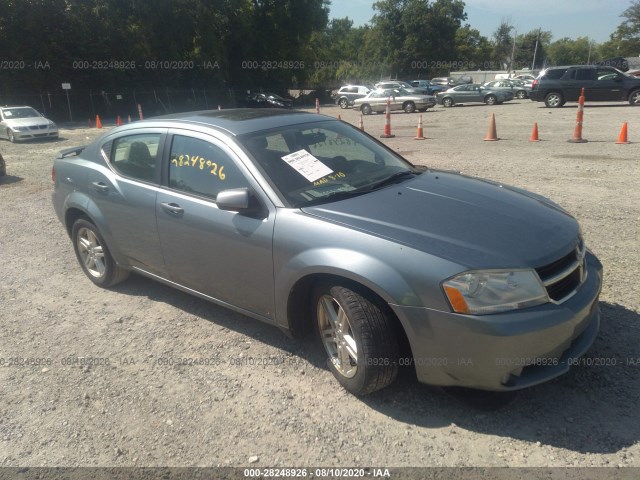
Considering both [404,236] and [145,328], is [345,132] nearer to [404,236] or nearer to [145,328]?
[404,236]

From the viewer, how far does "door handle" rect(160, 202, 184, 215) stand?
3748mm

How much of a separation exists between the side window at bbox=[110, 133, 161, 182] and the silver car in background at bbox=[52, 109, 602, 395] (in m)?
0.02

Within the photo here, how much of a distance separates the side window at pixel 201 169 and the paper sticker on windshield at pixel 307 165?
38cm

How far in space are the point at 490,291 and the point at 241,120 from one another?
7.80 ft

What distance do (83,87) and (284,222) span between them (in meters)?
39.2

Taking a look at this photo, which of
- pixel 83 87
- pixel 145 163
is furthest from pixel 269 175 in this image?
pixel 83 87

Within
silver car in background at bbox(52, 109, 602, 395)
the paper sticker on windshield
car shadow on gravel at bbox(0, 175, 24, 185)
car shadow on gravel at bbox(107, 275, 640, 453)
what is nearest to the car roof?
silver car in background at bbox(52, 109, 602, 395)

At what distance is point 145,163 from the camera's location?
4184mm

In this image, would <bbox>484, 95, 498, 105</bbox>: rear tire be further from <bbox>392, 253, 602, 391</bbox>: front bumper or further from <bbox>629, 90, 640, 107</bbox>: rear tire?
<bbox>392, 253, 602, 391</bbox>: front bumper

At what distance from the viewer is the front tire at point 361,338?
283cm

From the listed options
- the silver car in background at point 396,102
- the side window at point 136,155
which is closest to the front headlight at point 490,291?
the side window at point 136,155

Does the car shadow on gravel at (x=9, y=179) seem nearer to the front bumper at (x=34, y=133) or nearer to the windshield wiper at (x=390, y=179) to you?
the front bumper at (x=34, y=133)

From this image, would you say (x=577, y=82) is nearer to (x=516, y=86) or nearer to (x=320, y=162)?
(x=516, y=86)

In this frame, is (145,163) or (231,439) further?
(145,163)
